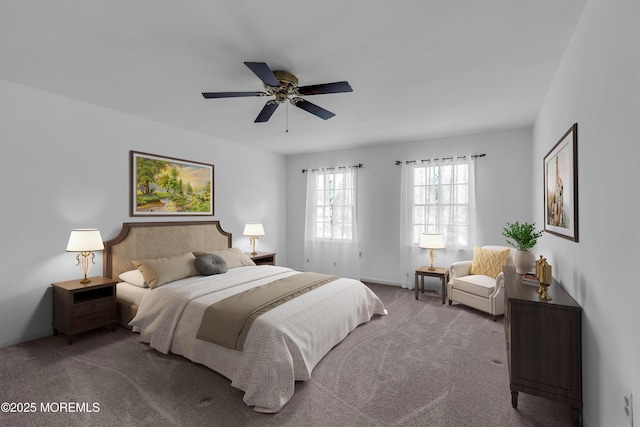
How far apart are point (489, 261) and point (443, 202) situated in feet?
3.94

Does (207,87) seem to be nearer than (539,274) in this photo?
No

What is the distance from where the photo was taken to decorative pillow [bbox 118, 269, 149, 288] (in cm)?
351

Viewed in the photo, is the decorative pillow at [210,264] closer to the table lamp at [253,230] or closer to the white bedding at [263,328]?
the white bedding at [263,328]

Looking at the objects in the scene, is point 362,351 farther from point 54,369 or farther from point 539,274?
point 54,369

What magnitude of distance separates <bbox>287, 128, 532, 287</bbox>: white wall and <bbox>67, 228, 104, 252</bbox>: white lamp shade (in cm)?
382

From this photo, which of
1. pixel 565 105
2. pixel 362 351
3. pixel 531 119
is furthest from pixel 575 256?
pixel 531 119

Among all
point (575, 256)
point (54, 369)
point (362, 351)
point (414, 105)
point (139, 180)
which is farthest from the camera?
point (139, 180)

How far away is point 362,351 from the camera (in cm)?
299

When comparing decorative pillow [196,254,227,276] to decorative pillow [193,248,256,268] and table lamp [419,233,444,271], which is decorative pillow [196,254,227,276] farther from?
table lamp [419,233,444,271]

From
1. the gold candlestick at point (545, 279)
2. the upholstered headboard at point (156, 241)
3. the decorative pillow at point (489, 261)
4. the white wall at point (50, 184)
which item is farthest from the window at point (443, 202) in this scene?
the white wall at point (50, 184)

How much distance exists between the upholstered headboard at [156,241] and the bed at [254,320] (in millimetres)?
11

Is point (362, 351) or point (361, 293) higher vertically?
point (361, 293)

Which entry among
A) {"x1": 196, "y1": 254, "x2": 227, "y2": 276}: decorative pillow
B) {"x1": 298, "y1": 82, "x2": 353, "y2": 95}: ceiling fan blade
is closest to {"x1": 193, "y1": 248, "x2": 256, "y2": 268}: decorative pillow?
{"x1": 196, "y1": 254, "x2": 227, "y2": 276}: decorative pillow

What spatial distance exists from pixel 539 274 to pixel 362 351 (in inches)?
65.8
